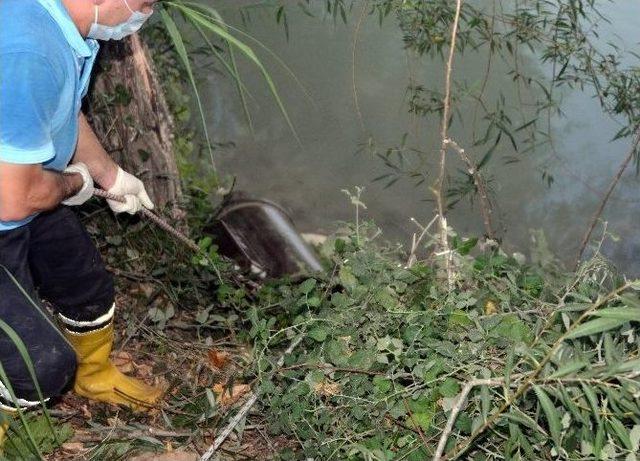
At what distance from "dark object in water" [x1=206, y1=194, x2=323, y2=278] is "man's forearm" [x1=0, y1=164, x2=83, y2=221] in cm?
175

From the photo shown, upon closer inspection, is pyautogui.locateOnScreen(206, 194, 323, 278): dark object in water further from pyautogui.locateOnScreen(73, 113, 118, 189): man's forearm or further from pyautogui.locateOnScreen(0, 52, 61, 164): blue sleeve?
pyautogui.locateOnScreen(0, 52, 61, 164): blue sleeve

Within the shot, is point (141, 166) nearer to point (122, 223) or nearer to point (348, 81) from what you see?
point (122, 223)

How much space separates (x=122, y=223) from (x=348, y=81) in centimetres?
234

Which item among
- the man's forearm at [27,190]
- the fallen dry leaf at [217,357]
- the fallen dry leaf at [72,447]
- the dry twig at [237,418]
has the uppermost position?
the man's forearm at [27,190]

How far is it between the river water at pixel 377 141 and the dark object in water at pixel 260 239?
93 centimetres

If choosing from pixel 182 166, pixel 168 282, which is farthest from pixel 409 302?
pixel 182 166

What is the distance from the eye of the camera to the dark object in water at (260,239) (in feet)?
13.3

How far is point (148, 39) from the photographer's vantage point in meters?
4.32

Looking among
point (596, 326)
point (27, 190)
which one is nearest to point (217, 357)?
point (27, 190)

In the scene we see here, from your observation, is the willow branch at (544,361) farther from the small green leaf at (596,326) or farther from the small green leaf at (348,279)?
the small green leaf at (348,279)

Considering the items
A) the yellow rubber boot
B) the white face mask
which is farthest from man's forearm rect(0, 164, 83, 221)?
the yellow rubber boot

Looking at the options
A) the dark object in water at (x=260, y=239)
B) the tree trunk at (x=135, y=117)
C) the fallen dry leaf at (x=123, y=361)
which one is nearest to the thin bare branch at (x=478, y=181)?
the dark object in water at (x=260, y=239)

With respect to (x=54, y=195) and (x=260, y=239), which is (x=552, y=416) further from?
(x=260, y=239)

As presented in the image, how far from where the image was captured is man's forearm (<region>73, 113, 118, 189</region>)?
8.60 feet
